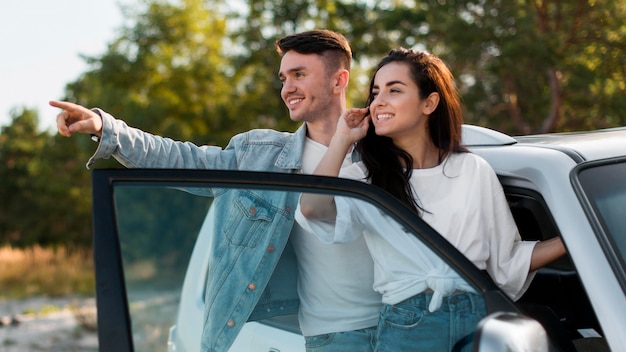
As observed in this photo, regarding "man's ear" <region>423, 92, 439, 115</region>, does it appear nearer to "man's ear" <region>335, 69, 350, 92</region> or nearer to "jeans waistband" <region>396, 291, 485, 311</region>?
"man's ear" <region>335, 69, 350, 92</region>

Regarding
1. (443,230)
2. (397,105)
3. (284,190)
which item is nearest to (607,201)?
(443,230)

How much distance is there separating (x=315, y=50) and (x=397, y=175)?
82 centimetres

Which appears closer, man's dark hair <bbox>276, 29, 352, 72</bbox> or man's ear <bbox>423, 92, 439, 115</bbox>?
man's ear <bbox>423, 92, 439, 115</bbox>

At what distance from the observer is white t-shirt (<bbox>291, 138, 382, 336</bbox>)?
6.59ft

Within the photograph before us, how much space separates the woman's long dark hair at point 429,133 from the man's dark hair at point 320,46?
18.9 inches

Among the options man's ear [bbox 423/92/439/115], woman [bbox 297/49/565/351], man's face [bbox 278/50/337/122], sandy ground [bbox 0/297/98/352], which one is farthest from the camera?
sandy ground [bbox 0/297/98/352]

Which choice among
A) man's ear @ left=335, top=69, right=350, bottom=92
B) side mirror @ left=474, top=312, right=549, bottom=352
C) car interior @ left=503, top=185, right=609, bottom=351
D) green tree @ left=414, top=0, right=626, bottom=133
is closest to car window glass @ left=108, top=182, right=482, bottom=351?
side mirror @ left=474, top=312, right=549, bottom=352

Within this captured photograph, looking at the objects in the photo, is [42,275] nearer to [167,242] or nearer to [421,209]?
[421,209]

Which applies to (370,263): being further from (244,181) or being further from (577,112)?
(577,112)

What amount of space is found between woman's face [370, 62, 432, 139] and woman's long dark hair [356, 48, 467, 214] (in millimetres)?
25

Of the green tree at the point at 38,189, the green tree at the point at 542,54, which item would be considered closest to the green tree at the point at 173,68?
the green tree at the point at 38,189

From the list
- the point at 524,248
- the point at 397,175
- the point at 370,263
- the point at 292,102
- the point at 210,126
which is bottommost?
the point at 524,248

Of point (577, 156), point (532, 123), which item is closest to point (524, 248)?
point (577, 156)

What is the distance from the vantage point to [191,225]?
2.05m
